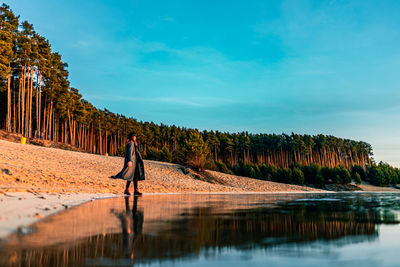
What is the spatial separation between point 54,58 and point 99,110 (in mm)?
31492

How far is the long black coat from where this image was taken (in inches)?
421

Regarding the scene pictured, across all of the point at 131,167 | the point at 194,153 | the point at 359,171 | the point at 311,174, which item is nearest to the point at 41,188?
the point at 131,167

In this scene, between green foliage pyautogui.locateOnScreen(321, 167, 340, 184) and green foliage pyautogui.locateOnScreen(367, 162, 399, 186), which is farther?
green foliage pyautogui.locateOnScreen(367, 162, 399, 186)

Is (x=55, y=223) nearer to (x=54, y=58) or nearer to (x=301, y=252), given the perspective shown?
(x=301, y=252)

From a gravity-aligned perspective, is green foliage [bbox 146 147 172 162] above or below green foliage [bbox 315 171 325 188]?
above

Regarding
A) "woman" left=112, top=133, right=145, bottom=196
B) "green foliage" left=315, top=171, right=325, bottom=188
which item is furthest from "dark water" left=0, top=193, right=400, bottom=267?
"green foliage" left=315, top=171, right=325, bottom=188

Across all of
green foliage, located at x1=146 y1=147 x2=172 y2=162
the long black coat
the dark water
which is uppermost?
green foliage, located at x1=146 y1=147 x2=172 y2=162

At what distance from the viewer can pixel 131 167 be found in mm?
10945

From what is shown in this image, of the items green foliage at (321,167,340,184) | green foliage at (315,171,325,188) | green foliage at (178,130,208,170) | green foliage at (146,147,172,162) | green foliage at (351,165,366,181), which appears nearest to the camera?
green foliage at (178,130,208,170)

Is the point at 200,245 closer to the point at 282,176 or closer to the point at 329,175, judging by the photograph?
the point at 282,176

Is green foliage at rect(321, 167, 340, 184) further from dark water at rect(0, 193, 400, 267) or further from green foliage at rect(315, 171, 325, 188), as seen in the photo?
dark water at rect(0, 193, 400, 267)

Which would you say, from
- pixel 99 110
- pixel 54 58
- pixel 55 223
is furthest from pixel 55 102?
pixel 55 223

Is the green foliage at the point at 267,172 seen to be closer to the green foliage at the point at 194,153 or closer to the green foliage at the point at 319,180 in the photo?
the green foliage at the point at 319,180

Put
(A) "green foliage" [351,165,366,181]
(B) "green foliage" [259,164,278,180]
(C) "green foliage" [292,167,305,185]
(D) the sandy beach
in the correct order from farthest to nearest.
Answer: (A) "green foliage" [351,165,366,181] < (B) "green foliage" [259,164,278,180] < (C) "green foliage" [292,167,305,185] < (D) the sandy beach
